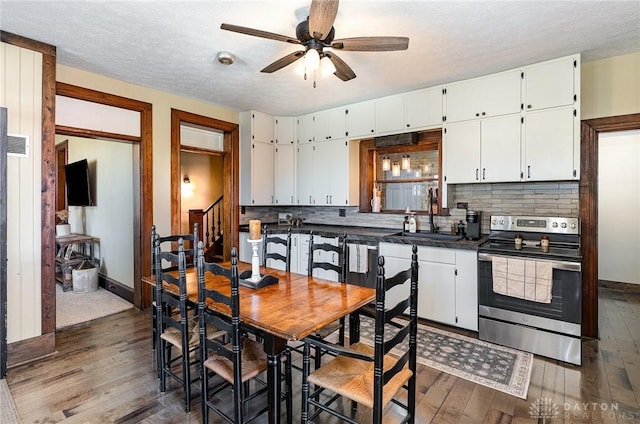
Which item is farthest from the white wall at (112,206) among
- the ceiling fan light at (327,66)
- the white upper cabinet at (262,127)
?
the ceiling fan light at (327,66)

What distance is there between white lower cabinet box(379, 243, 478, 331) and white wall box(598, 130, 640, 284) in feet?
11.5

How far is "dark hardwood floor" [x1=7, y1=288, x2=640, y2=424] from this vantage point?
2107mm

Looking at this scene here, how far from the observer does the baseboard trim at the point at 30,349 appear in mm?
2752

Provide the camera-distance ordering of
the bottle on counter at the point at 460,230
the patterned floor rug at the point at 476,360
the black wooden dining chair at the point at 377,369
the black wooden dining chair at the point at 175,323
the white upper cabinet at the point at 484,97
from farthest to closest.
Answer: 1. the bottle on counter at the point at 460,230
2. the white upper cabinet at the point at 484,97
3. the patterned floor rug at the point at 476,360
4. the black wooden dining chair at the point at 175,323
5. the black wooden dining chair at the point at 377,369

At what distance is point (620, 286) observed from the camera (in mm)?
4984

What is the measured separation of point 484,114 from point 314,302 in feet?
9.35

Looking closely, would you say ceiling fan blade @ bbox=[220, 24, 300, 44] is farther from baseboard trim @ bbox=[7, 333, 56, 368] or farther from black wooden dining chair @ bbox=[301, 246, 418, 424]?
baseboard trim @ bbox=[7, 333, 56, 368]

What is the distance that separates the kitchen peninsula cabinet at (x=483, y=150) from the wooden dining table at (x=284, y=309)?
215 cm

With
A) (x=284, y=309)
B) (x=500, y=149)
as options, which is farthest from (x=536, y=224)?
(x=284, y=309)

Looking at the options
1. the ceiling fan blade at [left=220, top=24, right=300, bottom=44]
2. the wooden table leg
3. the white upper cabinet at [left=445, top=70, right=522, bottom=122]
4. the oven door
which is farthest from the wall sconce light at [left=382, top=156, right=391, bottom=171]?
the wooden table leg

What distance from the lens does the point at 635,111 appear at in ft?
10.1

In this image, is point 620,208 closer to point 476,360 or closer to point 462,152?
point 462,152

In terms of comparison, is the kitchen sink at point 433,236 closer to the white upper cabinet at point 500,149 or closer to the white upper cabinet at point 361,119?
the white upper cabinet at point 500,149

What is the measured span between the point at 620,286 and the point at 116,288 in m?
7.58
